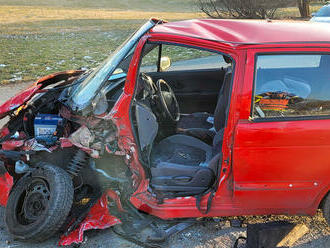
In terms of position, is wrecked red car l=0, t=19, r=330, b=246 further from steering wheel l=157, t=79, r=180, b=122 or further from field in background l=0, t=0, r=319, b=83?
field in background l=0, t=0, r=319, b=83

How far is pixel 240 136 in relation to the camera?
2754 mm

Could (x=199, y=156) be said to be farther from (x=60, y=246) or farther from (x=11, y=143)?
(x=11, y=143)

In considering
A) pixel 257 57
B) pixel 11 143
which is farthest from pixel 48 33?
pixel 257 57

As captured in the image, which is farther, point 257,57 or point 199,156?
point 199,156

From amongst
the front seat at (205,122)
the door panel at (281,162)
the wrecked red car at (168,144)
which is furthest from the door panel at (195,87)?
the door panel at (281,162)

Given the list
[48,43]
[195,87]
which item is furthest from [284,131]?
[48,43]

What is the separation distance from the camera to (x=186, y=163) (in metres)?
3.47

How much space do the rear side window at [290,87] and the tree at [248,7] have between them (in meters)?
13.2

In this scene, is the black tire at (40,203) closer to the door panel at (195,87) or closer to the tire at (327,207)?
the door panel at (195,87)

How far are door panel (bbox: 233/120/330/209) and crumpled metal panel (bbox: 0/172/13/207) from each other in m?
2.12

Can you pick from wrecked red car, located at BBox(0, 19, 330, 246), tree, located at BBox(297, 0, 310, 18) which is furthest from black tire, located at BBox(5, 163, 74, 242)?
tree, located at BBox(297, 0, 310, 18)

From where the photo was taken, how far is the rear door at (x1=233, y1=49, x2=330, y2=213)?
274 centimetres

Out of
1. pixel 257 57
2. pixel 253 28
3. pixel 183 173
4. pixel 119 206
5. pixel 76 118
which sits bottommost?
pixel 119 206

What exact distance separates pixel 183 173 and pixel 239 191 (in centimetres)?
56
